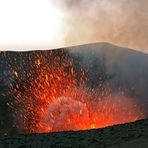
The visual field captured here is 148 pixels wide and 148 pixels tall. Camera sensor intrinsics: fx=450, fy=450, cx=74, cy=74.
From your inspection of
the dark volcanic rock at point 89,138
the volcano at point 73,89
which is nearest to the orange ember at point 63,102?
the volcano at point 73,89

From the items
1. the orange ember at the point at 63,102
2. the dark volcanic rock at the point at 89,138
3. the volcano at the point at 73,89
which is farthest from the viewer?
the orange ember at the point at 63,102

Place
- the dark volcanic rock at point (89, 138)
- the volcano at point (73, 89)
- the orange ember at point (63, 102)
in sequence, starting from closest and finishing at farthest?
1. the dark volcanic rock at point (89, 138)
2. the volcano at point (73, 89)
3. the orange ember at point (63, 102)

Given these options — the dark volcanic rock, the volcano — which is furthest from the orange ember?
the dark volcanic rock

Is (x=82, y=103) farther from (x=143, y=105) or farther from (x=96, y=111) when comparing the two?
(x=143, y=105)

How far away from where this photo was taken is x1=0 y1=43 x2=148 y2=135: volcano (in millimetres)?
54125

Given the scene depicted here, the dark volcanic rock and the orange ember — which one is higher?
the dark volcanic rock

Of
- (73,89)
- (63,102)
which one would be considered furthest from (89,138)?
(73,89)

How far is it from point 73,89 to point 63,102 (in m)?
2.45

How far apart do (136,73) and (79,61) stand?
8.37 meters

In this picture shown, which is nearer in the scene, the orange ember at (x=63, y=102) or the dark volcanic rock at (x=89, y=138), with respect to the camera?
the dark volcanic rock at (x=89, y=138)

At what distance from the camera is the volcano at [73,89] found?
2131 inches

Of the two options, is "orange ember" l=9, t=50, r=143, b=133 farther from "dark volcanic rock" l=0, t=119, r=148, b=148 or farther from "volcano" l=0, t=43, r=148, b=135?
"dark volcanic rock" l=0, t=119, r=148, b=148

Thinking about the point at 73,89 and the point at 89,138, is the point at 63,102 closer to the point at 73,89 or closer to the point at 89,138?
the point at 73,89

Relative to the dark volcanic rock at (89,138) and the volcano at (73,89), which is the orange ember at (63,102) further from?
the dark volcanic rock at (89,138)
